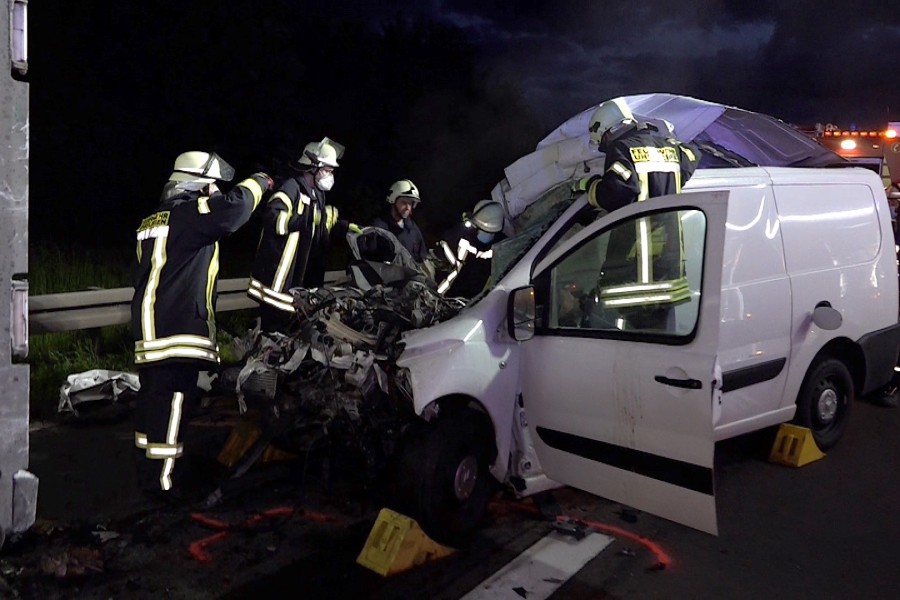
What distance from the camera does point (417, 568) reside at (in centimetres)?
377

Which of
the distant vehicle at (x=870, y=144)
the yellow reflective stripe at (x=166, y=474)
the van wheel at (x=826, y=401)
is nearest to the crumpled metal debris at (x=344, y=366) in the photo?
the yellow reflective stripe at (x=166, y=474)

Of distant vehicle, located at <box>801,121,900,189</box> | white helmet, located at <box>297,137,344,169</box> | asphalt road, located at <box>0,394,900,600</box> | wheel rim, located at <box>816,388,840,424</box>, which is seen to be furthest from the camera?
distant vehicle, located at <box>801,121,900,189</box>

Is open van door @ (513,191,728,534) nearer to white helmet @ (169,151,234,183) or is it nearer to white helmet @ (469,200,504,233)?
white helmet @ (469,200,504,233)

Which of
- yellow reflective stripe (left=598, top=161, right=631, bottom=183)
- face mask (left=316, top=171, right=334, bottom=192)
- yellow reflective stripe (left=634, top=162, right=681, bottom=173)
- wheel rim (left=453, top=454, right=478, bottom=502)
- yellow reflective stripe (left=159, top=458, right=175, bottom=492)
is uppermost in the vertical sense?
face mask (left=316, top=171, right=334, bottom=192)

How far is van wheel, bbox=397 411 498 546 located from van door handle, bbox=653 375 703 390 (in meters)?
0.92

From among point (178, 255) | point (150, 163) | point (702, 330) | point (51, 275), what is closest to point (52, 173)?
point (150, 163)

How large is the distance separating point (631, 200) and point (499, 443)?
1500mm

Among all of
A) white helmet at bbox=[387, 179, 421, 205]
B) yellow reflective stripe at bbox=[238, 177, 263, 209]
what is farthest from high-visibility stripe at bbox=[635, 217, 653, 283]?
white helmet at bbox=[387, 179, 421, 205]

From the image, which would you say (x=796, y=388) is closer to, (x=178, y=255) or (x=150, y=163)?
(x=178, y=255)

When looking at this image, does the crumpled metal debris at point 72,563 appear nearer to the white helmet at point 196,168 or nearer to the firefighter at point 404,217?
the white helmet at point 196,168

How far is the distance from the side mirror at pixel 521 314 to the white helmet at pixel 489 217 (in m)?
2.03

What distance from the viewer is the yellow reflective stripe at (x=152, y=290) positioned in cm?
449

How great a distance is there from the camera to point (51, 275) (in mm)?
8422

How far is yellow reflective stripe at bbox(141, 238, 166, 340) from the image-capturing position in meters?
4.49
